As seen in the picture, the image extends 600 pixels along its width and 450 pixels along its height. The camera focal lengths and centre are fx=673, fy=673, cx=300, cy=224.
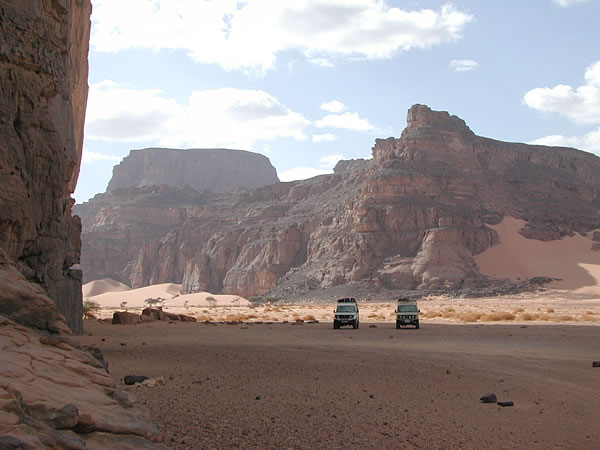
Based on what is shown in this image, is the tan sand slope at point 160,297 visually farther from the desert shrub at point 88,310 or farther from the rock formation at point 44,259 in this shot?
the rock formation at point 44,259

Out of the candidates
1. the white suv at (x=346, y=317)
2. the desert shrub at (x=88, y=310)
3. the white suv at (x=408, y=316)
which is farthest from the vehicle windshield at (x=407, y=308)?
the desert shrub at (x=88, y=310)

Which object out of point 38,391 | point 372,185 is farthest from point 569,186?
point 38,391

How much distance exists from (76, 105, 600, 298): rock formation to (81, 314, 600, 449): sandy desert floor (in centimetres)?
6575

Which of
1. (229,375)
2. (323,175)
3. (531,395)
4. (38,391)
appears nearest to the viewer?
(38,391)

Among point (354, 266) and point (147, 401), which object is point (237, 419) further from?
point (354, 266)

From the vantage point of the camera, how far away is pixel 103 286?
5344 inches

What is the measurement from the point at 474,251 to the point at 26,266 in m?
83.1

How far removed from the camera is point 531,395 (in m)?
11.2

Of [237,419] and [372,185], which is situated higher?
[372,185]

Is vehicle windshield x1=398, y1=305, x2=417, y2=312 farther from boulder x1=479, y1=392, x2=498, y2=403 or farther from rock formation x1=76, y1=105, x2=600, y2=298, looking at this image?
rock formation x1=76, y1=105, x2=600, y2=298

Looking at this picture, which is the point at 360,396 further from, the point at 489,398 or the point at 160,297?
the point at 160,297

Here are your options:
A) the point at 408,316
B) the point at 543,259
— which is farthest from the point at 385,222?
the point at 408,316

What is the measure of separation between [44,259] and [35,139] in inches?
121

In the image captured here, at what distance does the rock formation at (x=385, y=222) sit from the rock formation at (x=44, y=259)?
64.0 metres
